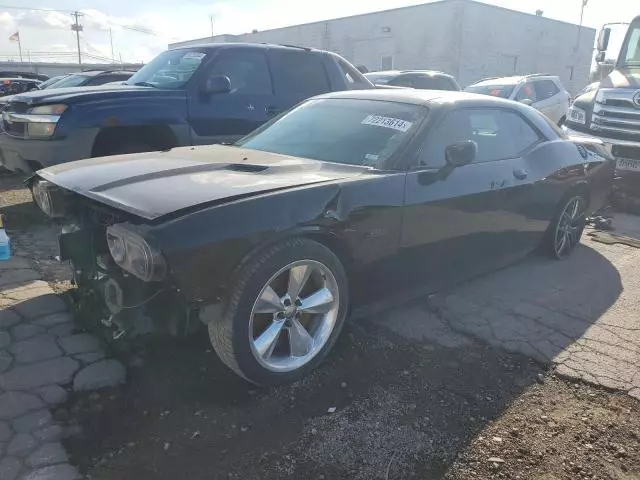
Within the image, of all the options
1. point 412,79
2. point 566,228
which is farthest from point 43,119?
point 412,79

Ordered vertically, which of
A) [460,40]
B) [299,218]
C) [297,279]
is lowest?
[297,279]

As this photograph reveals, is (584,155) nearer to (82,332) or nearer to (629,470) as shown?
(629,470)

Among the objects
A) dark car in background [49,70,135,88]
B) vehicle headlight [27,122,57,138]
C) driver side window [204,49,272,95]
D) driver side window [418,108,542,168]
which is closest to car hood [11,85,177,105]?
vehicle headlight [27,122,57,138]

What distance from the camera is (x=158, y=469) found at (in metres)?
2.23

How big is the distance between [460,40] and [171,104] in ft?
83.7

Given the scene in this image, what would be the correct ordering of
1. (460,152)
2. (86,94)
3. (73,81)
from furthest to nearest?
1. (73,81)
2. (86,94)
3. (460,152)

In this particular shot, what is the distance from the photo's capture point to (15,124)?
545cm

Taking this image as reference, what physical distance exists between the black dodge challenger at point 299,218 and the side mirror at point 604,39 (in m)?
6.76

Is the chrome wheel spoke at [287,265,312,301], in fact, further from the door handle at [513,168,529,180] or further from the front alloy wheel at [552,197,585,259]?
the front alloy wheel at [552,197,585,259]

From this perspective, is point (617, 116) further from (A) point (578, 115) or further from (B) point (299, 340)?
(B) point (299, 340)

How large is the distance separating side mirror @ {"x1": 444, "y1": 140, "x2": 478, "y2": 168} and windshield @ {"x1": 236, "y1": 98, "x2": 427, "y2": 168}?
272 mm

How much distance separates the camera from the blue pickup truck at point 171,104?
5.10 metres

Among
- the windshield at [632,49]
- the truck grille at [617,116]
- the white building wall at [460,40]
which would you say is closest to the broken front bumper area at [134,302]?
the truck grille at [617,116]

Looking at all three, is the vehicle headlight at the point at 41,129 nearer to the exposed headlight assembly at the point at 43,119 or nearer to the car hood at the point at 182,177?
the exposed headlight assembly at the point at 43,119
